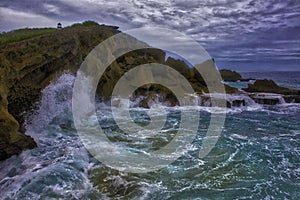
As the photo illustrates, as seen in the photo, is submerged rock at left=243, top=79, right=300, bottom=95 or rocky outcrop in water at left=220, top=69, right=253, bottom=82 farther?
rocky outcrop in water at left=220, top=69, right=253, bottom=82

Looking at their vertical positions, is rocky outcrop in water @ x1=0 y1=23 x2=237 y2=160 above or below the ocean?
above

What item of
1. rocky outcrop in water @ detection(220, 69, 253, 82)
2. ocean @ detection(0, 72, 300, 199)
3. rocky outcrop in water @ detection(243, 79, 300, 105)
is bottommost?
ocean @ detection(0, 72, 300, 199)

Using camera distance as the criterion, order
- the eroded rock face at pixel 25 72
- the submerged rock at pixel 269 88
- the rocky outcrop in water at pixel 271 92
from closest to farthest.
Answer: the eroded rock face at pixel 25 72, the rocky outcrop in water at pixel 271 92, the submerged rock at pixel 269 88

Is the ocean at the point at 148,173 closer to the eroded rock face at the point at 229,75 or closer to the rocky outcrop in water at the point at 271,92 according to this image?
the rocky outcrop in water at the point at 271,92

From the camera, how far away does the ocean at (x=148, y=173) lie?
5.50 m

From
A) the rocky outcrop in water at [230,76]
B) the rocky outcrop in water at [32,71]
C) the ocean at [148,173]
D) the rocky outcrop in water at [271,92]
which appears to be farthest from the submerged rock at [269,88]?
the rocky outcrop in water at [230,76]

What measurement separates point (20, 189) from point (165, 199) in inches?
120

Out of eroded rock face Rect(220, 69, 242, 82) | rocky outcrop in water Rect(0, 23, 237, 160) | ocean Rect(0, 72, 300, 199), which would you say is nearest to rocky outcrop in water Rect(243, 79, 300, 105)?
rocky outcrop in water Rect(0, 23, 237, 160)

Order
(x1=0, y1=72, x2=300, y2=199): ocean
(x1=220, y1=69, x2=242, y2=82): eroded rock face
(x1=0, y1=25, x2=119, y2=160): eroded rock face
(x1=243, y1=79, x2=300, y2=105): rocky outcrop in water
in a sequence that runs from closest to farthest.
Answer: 1. (x1=0, y1=72, x2=300, y2=199): ocean
2. (x1=0, y1=25, x2=119, y2=160): eroded rock face
3. (x1=243, y1=79, x2=300, y2=105): rocky outcrop in water
4. (x1=220, y1=69, x2=242, y2=82): eroded rock face

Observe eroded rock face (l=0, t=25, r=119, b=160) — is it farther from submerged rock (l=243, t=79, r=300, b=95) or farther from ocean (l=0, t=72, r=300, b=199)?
submerged rock (l=243, t=79, r=300, b=95)

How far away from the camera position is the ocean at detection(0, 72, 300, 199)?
5500mm

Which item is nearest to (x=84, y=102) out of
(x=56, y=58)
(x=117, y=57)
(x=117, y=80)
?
(x=56, y=58)

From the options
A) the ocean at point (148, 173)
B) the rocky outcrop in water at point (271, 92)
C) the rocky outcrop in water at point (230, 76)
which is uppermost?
the rocky outcrop in water at point (230, 76)

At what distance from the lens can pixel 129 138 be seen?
9.35 m
